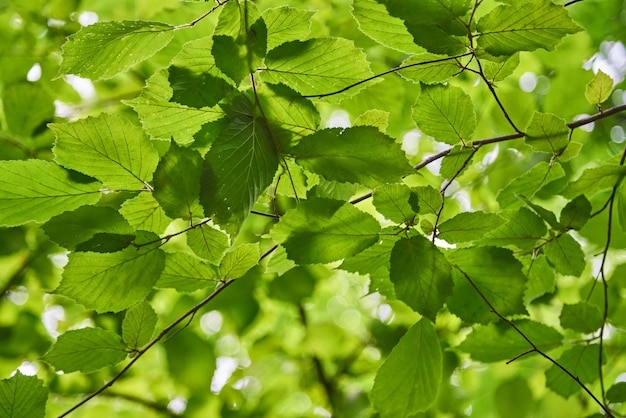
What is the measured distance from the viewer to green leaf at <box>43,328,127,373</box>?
664 mm

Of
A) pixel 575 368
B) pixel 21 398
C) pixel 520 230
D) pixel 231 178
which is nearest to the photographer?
pixel 231 178

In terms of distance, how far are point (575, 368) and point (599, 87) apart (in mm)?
446

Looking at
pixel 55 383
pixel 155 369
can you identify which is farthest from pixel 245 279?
pixel 155 369

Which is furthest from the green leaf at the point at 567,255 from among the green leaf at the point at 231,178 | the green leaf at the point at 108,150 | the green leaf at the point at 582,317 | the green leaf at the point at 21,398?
the green leaf at the point at 21,398

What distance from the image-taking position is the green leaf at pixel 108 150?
22.7 inches

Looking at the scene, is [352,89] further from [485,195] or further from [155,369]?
[155,369]

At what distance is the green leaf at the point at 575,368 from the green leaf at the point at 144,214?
655 mm

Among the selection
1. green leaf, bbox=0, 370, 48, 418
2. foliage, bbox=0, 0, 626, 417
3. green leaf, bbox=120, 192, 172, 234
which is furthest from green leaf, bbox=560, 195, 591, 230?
green leaf, bbox=0, 370, 48, 418

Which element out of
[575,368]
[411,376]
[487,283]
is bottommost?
[575,368]

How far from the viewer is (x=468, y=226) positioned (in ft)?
2.03

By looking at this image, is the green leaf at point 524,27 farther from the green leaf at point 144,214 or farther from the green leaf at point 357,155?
the green leaf at point 144,214

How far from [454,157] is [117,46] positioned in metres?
0.42

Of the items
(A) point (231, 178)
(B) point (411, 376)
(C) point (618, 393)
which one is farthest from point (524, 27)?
(C) point (618, 393)

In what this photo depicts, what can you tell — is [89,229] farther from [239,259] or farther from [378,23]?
[378,23]
